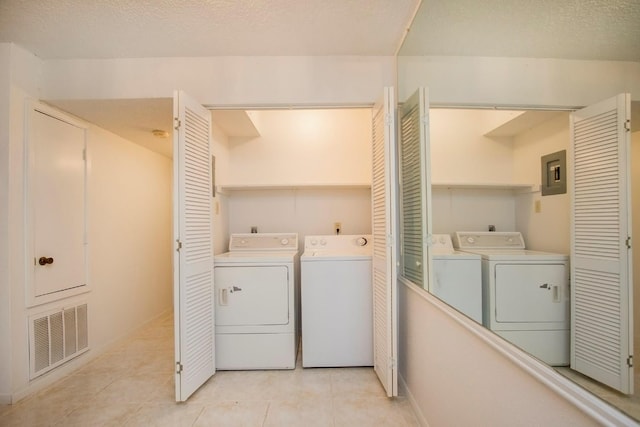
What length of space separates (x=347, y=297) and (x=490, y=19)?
2044 mm

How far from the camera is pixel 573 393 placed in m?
0.68

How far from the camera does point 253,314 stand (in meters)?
2.20

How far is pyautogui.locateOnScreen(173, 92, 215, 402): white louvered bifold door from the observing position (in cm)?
178

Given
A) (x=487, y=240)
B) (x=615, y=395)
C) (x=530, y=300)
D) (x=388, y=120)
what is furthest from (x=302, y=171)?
(x=615, y=395)

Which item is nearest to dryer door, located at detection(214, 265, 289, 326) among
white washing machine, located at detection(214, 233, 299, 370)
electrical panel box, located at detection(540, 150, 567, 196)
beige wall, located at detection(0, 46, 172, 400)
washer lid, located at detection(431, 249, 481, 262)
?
white washing machine, located at detection(214, 233, 299, 370)

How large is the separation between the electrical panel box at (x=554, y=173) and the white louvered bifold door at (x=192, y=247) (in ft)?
6.64

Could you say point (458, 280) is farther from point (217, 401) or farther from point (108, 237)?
point (108, 237)

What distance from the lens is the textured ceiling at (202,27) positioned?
1.58 metres

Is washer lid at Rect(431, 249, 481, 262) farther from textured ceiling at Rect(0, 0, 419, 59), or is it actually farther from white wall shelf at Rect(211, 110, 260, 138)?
white wall shelf at Rect(211, 110, 260, 138)

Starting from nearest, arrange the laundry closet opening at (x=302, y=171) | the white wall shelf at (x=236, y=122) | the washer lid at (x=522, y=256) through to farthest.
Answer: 1. the washer lid at (x=522, y=256)
2. the white wall shelf at (x=236, y=122)
3. the laundry closet opening at (x=302, y=171)

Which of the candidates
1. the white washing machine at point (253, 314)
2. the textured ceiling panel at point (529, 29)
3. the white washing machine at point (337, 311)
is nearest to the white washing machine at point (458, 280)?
the white washing machine at point (337, 311)

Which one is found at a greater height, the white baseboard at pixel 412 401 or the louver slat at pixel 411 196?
the louver slat at pixel 411 196

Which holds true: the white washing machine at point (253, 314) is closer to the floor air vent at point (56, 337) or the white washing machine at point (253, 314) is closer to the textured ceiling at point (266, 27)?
the floor air vent at point (56, 337)

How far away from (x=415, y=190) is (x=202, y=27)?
188 cm
